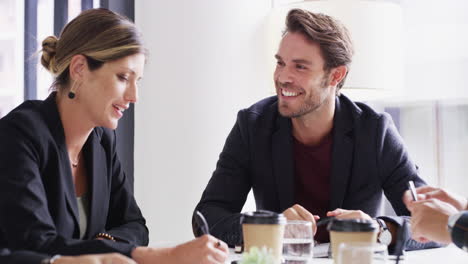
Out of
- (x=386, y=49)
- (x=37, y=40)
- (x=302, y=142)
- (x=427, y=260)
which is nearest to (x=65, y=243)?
(x=427, y=260)

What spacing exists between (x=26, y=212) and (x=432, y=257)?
109cm

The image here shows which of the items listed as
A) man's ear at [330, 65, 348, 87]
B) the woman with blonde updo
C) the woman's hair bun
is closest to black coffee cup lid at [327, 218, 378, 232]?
the woman with blonde updo

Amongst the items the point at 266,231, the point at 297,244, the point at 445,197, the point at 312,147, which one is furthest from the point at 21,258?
the point at 312,147

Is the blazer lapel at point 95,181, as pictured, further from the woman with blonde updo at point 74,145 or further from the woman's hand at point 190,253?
the woman's hand at point 190,253

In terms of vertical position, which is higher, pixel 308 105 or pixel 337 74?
pixel 337 74

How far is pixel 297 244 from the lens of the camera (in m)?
1.58

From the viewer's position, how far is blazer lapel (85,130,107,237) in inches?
78.1

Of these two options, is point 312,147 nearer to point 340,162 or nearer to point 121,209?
point 340,162

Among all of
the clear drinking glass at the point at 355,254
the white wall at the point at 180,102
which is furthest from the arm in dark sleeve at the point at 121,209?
the white wall at the point at 180,102

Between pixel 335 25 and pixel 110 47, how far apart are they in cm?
104

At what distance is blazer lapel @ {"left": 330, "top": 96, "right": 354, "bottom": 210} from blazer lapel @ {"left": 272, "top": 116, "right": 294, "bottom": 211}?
14 cm

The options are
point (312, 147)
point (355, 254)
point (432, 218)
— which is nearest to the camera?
point (355, 254)

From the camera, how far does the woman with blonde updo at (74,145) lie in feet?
5.42

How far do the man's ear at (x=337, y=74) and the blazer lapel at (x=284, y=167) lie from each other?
1.03 ft
